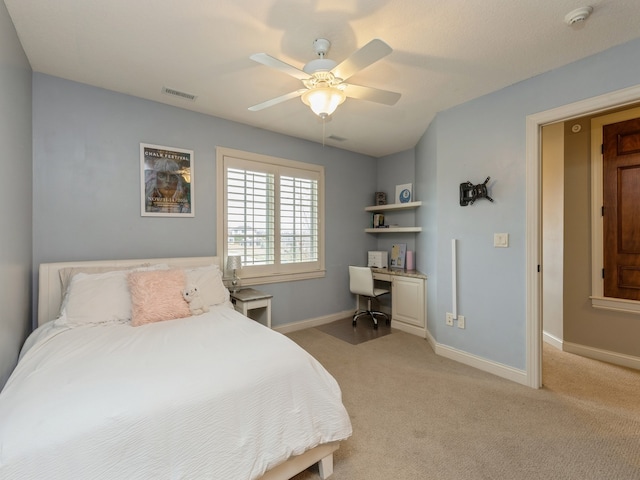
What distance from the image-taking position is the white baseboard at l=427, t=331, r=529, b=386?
102 inches

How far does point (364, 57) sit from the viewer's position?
5.32 ft

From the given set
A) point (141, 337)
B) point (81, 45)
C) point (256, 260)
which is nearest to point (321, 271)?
point (256, 260)

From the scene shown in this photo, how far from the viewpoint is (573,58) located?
2.20 metres

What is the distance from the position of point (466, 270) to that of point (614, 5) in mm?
2110

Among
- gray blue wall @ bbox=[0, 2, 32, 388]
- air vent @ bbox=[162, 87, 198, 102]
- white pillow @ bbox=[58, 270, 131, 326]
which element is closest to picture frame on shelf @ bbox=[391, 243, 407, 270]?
air vent @ bbox=[162, 87, 198, 102]

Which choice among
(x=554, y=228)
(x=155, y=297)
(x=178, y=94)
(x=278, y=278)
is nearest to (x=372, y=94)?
(x=178, y=94)

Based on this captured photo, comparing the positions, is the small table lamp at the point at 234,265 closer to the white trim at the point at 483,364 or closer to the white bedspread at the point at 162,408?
the white bedspread at the point at 162,408

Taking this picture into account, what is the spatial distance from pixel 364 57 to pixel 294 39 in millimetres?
635

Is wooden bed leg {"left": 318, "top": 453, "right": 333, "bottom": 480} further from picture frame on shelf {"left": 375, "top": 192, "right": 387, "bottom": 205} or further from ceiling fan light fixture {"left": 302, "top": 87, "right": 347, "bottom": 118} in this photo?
picture frame on shelf {"left": 375, "top": 192, "right": 387, "bottom": 205}

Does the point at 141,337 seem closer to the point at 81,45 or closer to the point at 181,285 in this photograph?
the point at 181,285

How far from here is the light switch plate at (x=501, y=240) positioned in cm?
265

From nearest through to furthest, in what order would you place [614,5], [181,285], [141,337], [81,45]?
1. [614,5]
2. [141,337]
3. [81,45]
4. [181,285]

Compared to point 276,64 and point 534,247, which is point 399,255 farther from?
point 276,64

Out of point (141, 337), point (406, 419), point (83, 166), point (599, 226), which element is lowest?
point (406, 419)
